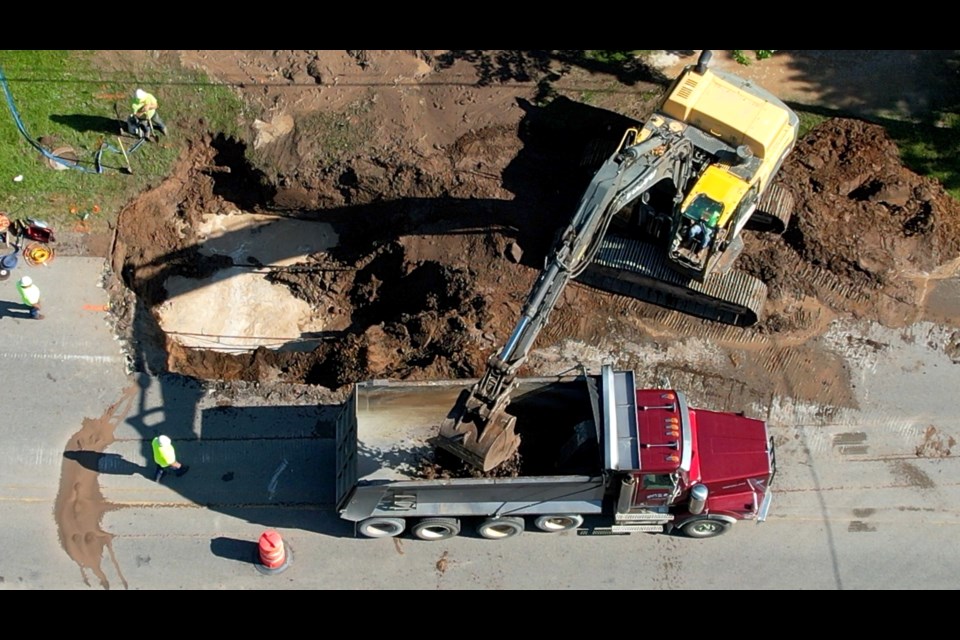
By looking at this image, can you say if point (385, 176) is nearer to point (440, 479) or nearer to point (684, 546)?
point (440, 479)

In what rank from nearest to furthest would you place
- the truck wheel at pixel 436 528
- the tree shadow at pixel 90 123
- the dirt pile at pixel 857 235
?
1. the truck wheel at pixel 436 528
2. the dirt pile at pixel 857 235
3. the tree shadow at pixel 90 123

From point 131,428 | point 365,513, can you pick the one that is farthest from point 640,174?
point 131,428

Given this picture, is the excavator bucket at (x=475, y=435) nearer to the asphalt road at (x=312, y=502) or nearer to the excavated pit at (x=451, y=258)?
the asphalt road at (x=312, y=502)

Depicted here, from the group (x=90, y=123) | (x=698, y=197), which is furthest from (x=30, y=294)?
(x=698, y=197)

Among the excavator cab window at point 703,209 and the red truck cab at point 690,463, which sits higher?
the excavator cab window at point 703,209

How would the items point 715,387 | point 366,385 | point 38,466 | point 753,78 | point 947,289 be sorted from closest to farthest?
point 366,385 → point 38,466 → point 715,387 → point 947,289 → point 753,78

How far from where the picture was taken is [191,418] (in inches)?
646

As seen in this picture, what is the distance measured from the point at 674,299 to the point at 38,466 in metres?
11.9

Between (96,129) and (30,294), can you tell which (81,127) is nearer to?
(96,129)

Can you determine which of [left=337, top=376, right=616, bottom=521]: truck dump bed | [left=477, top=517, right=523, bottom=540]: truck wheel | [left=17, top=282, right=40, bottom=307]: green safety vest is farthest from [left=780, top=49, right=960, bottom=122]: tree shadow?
[left=17, top=282, right=40, bottom=307]: green safety vest

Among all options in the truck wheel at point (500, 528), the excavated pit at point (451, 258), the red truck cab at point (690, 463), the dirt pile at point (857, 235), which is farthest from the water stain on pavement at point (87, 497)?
the dirt pile at point (857, 235)

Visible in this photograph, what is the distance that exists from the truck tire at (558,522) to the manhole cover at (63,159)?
12.4 metres

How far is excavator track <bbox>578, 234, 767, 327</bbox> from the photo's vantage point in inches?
682

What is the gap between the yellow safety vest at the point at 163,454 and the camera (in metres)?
14.8
